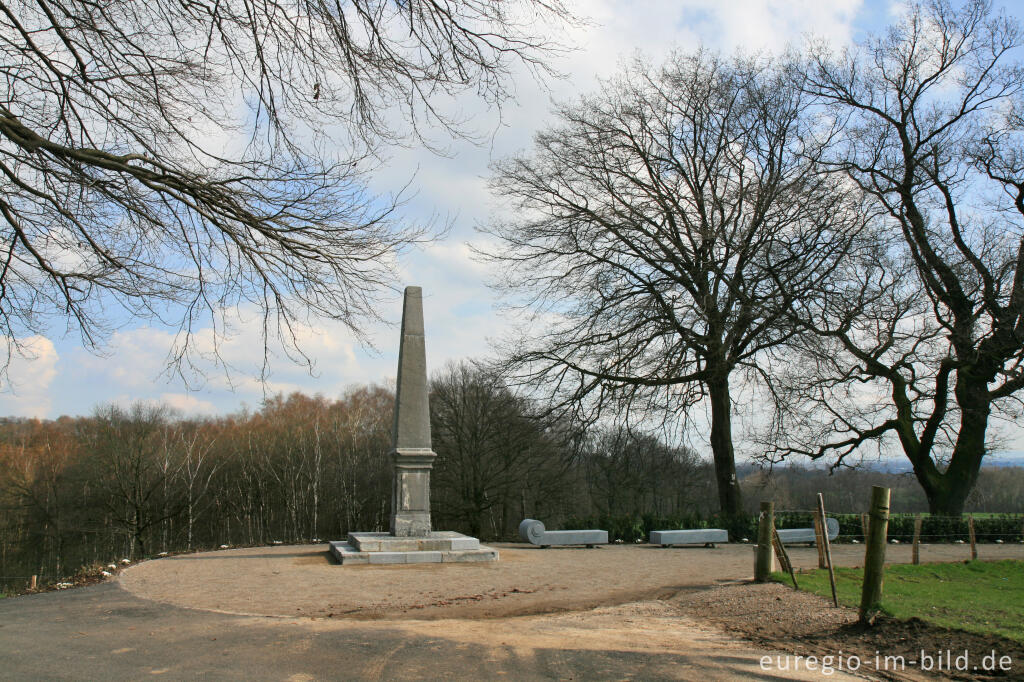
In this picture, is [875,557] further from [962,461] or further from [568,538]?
[962,461]

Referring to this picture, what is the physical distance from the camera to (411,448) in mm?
14844

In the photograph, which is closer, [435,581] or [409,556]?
[435,581]

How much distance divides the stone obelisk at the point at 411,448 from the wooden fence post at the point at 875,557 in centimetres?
899

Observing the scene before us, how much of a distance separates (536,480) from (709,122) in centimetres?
1888

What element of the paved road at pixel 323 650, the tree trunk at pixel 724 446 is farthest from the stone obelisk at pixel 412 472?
the tree trunk at pixel 724 446

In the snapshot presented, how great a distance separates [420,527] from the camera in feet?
48.8

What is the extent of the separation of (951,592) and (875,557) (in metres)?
4.01

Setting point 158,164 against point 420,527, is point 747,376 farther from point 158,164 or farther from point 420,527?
point 158,164

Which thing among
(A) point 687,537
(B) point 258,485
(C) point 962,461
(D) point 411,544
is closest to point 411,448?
(D) point 411,544

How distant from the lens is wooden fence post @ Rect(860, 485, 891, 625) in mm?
7223

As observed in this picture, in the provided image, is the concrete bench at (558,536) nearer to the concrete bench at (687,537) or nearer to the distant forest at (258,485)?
the concrete bench at (687,537)

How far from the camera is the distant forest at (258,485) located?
31.1m

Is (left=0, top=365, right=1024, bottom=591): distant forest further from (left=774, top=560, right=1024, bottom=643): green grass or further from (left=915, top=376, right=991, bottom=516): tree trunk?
(left=774, top=560, right=1024, bottom=643): green grass

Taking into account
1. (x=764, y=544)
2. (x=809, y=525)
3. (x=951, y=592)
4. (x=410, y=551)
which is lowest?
(x=809, y=525)
